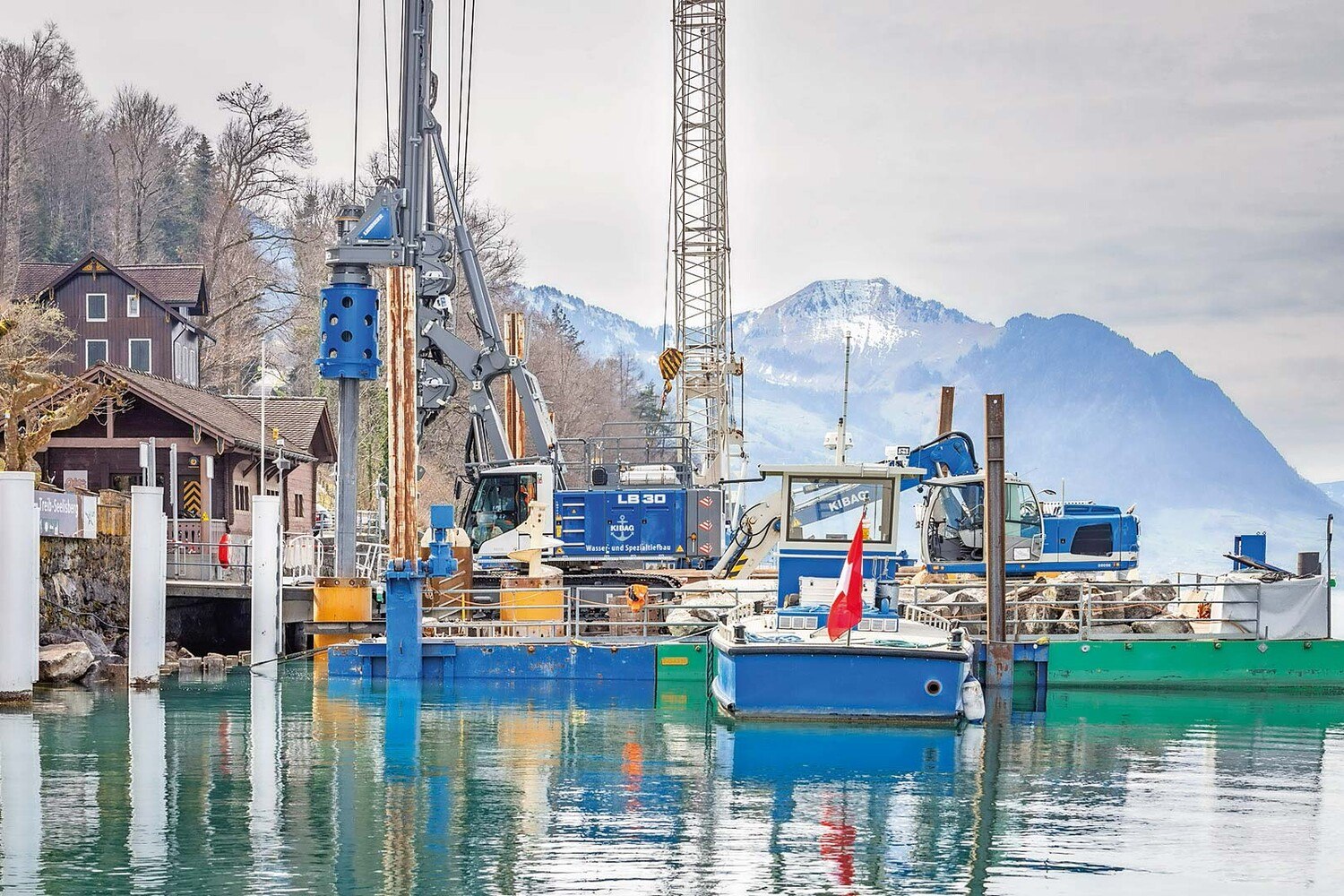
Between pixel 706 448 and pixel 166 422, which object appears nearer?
pixel 166 422

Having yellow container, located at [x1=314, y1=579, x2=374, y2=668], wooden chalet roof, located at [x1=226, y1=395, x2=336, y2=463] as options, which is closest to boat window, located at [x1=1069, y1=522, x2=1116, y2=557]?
yellow container, located at [x1=314, y1=579, x2=374, y2=668]

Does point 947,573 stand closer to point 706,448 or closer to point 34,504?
point 34,504

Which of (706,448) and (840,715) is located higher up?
(706,448)

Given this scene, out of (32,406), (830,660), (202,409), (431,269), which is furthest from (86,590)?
(202,409)

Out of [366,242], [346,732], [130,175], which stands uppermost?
[130,175]

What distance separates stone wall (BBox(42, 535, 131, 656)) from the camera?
34531 mm

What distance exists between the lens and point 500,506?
42.2 metres

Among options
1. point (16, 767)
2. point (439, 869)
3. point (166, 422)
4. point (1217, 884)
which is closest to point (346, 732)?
point (16, 767)

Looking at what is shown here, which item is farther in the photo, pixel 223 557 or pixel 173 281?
pixel 173 281

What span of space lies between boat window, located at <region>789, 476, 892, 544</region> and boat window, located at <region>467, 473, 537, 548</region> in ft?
41.0

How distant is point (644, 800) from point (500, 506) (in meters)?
22.3

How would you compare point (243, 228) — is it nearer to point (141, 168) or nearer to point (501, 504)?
point (141, 168)

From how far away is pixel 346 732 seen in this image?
2694 cm

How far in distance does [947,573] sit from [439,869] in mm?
23341
